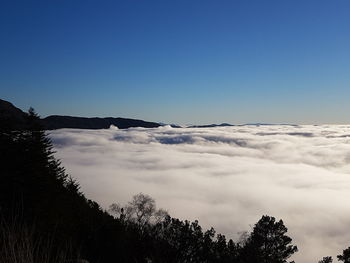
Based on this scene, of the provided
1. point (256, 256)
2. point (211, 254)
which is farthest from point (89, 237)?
point (256, 256)

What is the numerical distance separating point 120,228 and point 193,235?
9220 millimetres

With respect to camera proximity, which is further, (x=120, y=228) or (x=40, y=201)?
(x=120, y=228)

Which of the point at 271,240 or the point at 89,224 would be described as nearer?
the point at 89,224

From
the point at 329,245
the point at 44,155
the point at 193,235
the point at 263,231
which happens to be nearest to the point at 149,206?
the point at 193,235

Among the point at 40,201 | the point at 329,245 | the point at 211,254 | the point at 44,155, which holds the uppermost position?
the point at 44,155

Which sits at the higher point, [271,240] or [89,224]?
[89,224]

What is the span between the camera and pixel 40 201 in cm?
2381

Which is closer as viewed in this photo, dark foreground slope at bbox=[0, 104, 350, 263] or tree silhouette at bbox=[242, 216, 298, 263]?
dark foreground slope at bbox=[0, 104, 350, 263]

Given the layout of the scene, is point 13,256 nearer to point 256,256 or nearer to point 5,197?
point 5,197

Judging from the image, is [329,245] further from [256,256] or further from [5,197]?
[5,197]

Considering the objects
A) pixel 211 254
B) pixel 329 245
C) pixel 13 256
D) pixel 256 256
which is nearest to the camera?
pixel 13 256

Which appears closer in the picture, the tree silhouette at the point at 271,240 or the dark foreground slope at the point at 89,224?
the dark foreground slope at the point at 89,224

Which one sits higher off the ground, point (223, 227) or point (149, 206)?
point (149, 206)

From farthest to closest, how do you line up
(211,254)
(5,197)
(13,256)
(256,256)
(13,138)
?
(211,254) → (256,256) → (13,138) → (5,197) → (13,256)
